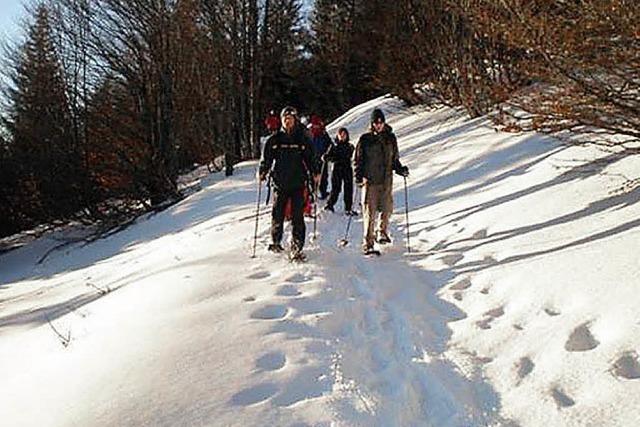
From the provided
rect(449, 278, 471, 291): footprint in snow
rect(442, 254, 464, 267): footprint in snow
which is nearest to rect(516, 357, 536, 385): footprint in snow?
rect(449, 278, 471, 291): footprint in snow

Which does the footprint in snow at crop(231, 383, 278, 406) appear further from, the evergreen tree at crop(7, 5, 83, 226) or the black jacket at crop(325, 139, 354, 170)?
the evergreen tree at crop(7, 5, 83, 226)

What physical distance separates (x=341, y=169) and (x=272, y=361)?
7.75 meters

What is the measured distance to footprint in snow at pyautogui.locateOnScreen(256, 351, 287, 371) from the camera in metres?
4.61

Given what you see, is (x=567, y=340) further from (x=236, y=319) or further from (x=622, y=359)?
(x=236, y=319)

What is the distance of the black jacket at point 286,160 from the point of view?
26.8 feet

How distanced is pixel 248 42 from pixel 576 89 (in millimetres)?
19185

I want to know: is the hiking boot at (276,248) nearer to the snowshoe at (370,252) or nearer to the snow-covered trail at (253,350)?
the snow-covered trail at (253,350)

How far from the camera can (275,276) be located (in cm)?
716

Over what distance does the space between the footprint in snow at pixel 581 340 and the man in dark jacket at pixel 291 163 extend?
4.17 meters

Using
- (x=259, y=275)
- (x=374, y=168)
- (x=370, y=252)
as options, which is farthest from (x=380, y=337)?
(x=374, y=168)

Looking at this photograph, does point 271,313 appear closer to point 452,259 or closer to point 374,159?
point 452,259

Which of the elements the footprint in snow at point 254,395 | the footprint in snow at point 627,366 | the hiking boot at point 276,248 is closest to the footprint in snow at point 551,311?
the footprint in snow at point 627,366

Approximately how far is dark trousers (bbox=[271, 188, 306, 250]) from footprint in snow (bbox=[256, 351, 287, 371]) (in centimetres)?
331

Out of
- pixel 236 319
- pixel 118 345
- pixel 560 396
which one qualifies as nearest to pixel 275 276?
pixel 236 319
